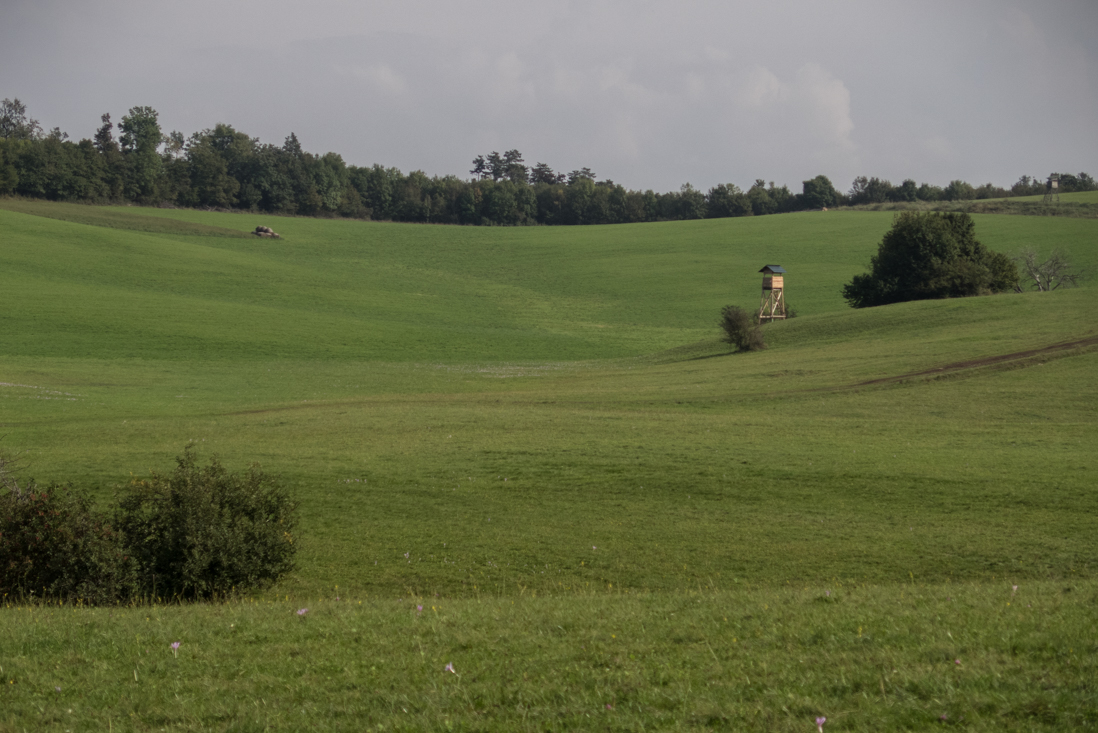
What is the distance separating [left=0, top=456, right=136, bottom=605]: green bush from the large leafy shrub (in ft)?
218

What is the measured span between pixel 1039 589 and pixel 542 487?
11.3 metres

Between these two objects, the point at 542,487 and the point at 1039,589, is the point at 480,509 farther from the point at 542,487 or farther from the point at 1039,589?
the point at 1039,589

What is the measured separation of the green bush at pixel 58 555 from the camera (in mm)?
12469

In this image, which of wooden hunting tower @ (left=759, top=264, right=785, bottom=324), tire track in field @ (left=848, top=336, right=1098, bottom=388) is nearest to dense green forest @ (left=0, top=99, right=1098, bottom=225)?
wooden hunting tower @ (left=759, top=264, right=785, bottom=324)

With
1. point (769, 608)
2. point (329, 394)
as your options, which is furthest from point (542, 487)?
point (329, 394)

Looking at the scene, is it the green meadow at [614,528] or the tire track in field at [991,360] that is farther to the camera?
the tire track in field at [991,360]

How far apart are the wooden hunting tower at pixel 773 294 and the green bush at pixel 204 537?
6022cm

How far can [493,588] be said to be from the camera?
1380 centimetres

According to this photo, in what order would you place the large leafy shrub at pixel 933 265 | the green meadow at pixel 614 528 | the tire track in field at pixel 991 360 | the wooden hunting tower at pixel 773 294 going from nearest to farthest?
1. the green meadow at pixel 614 528
2. the tire track in field at pixel 991 360
3. the large leafy shrub at pixel 933 265
4. the wooden hunting tower at pixel 773 294

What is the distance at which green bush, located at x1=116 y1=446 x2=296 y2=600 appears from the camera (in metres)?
13.1

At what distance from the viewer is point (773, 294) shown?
238 ft

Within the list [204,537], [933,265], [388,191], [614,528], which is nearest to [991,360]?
[614,528]

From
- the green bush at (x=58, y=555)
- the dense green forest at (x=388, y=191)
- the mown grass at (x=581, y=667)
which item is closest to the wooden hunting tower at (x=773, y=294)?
the mown grass at (x=581, y=667)

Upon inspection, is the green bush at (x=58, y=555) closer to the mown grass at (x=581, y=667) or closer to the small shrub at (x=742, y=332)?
the mown grass at (x=581, y=667)
